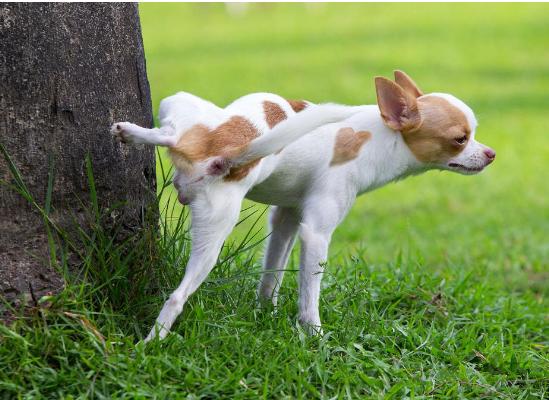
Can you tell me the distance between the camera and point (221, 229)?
369 cm

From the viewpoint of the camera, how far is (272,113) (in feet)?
13.0

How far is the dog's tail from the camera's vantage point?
3.58 metres

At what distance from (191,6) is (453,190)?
15040 mm

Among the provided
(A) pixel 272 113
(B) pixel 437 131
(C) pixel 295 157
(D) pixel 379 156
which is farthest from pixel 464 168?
(A) pixel 272 113

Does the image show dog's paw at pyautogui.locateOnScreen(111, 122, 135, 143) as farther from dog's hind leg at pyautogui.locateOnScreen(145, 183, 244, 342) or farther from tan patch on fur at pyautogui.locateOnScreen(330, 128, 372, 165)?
tan patch on fur at pyautogui.locateOnScreen(330, 128, 372, 165)

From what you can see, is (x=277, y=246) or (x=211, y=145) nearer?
(x=211, y=145)

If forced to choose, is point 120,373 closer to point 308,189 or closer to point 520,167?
point 308,189

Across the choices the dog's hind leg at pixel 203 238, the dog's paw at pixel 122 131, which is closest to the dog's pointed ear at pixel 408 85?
the dog's hind leg at pixel 203 238

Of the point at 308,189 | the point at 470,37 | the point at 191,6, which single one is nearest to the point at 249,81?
the point at 470,37

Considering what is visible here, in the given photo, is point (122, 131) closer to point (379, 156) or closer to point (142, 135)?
point (142, 135)

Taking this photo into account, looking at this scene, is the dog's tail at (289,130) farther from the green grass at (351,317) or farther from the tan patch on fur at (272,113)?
the green grass at (351,317)

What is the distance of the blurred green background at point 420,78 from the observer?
7.74 m

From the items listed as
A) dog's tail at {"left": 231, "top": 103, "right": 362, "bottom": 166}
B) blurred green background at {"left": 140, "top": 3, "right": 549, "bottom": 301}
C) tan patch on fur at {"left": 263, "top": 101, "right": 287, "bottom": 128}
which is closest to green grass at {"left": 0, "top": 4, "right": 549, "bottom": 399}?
blurred green background at {"left": 140, "top": 3, "right": 549, "bottom": 301}

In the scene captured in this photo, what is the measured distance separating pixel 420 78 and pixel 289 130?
444 inches
